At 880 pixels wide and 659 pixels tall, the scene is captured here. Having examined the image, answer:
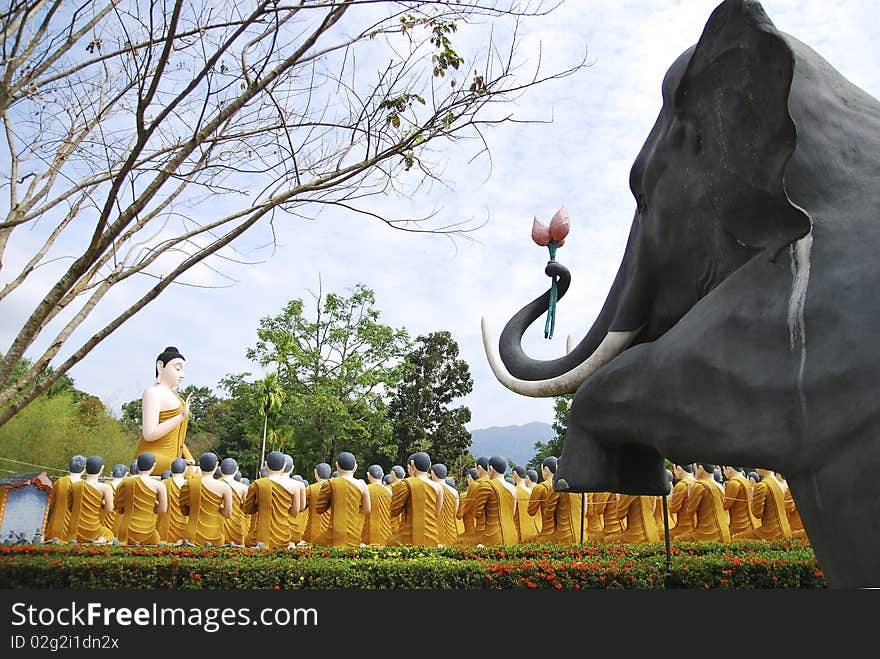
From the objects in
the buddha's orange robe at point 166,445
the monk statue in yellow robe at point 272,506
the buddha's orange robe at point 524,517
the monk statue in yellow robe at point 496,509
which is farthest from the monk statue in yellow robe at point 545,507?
the buddha's orange robe at point 166,445

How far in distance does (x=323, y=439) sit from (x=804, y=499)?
27229 millimetres

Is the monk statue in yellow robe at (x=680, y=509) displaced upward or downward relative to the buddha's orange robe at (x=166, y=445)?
downward

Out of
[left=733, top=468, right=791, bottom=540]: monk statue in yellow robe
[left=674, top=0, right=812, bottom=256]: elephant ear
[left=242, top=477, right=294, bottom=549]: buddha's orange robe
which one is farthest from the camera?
[left=733, top=468, right=791, bottom=540]: monk statue in yellow robe

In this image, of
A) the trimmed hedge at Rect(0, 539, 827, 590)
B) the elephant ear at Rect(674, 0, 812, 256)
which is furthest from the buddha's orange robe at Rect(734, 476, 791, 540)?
the elephant ear at Rect(674, 0, 812, 256)

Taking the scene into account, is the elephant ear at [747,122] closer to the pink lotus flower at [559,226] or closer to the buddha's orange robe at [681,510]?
the pink lotus flower at [559,226]

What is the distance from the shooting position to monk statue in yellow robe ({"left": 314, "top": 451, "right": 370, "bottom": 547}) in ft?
34.4

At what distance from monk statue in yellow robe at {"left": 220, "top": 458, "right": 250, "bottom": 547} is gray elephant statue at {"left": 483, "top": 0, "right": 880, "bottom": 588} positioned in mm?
10069

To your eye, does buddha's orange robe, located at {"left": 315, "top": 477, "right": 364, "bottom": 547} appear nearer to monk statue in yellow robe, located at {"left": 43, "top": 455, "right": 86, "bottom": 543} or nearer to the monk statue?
the monk statue

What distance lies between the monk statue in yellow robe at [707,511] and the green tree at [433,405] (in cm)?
2326

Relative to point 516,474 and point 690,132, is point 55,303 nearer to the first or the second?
point 690,132

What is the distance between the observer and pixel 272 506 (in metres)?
10.1

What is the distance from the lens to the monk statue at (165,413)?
11.6m

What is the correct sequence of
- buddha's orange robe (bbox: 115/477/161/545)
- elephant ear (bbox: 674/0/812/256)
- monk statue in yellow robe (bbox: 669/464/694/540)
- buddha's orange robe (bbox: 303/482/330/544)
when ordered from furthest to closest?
1. monk statue in yellow robe (bbox: 669/464/694/540)
2. buddha's orange robe (bbox: 115/477/161/545)
3. buddha's orange robe (bbox: 303/482/330/544)
4. elephant ear (bbox: 674/0/812/256)

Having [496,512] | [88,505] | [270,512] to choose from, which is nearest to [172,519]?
[88,505]
